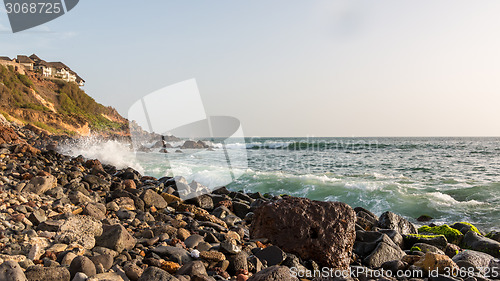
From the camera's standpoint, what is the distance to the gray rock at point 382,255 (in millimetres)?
4230

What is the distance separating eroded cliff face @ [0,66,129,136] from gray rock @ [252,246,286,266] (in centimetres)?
3027

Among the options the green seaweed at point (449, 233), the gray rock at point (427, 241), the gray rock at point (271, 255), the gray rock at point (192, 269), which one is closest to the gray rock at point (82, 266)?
the gray rock at point (192, 269)

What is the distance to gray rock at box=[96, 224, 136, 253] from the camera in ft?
10.3

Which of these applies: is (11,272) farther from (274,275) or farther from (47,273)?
(274,275)

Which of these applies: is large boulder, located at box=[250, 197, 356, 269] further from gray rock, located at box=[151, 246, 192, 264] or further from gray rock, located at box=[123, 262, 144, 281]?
gray rock, located at box=[123, 262, 144, 281]

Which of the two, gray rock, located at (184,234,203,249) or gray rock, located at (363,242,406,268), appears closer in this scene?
gray rock, located at (184,234,203,249)

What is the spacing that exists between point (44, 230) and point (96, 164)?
725 centimetres

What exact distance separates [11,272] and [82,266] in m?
0.45

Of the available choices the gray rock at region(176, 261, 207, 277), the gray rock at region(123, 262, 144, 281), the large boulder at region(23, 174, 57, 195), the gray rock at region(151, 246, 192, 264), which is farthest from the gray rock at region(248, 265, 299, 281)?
the large boulder at region(23, 174, 57, 195)

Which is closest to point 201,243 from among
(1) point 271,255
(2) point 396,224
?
(1) point 271,255

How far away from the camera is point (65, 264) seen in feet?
8.70

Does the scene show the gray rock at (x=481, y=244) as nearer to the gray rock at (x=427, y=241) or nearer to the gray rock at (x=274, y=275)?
the gray rock at (x=427, y=241)

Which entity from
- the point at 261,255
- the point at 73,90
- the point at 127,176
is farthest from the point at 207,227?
the point at 73,90

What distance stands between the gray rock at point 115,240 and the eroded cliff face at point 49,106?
97.4 ft
